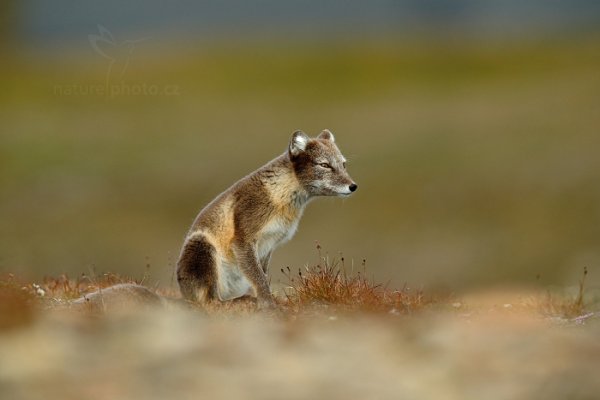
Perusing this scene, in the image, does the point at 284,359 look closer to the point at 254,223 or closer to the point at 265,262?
the point at 254,223

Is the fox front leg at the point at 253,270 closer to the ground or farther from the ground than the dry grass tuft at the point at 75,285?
farther from the ground

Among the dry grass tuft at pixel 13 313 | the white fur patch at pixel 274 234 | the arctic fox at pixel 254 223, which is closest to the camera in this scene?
the dry grass tuft at pixel 13 313

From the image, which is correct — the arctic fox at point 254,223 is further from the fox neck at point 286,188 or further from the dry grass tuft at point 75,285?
the dry grass tuft at point 75,285

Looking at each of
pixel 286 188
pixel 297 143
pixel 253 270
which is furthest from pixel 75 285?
pixel 297 143

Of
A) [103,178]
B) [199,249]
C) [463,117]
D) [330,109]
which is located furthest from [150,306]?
[330,109]

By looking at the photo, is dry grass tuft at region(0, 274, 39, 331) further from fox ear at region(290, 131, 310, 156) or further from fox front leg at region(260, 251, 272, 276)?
fox ear at region(290, 131, 310, 156)

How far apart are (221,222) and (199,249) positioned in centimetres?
45

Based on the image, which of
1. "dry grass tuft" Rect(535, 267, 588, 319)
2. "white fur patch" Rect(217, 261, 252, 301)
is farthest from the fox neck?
"dry grass tuft" Rect(535, 267, 588, 319)

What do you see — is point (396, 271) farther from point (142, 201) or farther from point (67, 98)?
point (67, 98)

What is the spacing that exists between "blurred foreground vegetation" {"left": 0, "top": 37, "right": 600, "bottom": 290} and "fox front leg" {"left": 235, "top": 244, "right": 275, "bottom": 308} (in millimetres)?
5719

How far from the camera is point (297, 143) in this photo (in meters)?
14.0

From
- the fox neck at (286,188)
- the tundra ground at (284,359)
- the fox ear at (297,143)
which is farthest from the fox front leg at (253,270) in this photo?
the tundra ground at (284,359)

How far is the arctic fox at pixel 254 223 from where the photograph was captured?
13391 mm

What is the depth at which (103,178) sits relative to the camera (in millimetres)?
49656
